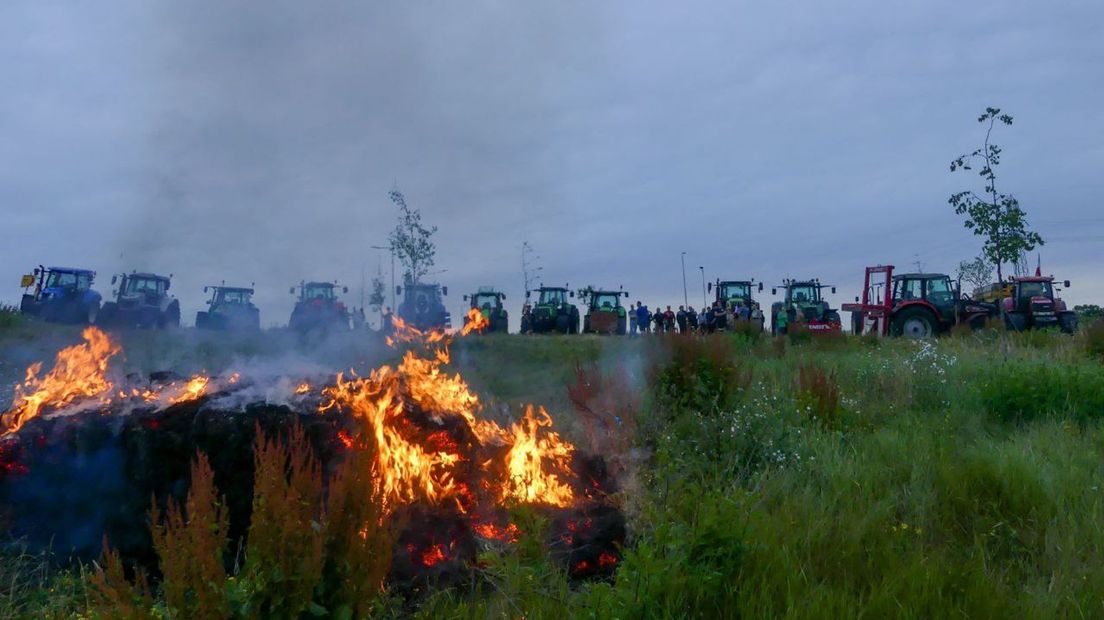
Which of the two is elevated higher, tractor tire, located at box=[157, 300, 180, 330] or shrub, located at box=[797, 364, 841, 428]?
tractor tire, located at box=[157, 300, 180, 330]

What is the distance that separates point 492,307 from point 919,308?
48.8 ft

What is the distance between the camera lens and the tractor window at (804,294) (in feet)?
89.6

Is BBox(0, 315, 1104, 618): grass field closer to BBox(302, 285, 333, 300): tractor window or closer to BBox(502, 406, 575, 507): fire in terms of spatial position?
BBox(502, 406, 575, 507): fire

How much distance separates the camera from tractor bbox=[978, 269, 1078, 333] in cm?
2212

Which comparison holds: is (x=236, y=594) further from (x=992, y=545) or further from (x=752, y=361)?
(x=752, y=361)

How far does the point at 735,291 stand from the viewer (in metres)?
28.7

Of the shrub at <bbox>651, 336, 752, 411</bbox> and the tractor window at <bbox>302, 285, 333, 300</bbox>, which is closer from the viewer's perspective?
the shrub at <bbox>651, 336, 752, 411</bbox>

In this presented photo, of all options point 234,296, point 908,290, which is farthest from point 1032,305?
point 234,296

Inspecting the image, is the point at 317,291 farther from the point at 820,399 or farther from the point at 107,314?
the point at 820,399

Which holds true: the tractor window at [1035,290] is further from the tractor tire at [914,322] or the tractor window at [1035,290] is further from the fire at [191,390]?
the fire at [191,390]

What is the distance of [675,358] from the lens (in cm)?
933

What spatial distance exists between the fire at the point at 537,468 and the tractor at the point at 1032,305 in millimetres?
20023

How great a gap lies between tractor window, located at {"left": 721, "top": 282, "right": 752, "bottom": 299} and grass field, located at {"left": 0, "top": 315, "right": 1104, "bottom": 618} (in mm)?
17072

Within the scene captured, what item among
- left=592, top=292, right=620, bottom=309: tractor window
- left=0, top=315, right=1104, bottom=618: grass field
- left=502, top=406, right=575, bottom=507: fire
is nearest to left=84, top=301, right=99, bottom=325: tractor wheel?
left=0, top=315, right=1104, bottom=618: grass field
